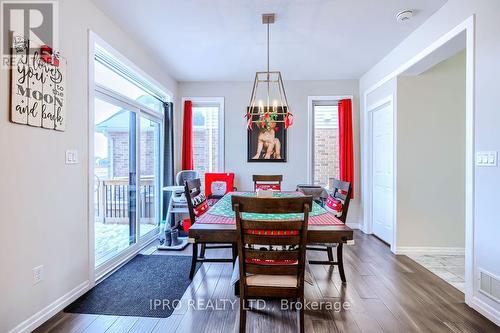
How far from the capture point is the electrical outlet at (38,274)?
1.82 metres

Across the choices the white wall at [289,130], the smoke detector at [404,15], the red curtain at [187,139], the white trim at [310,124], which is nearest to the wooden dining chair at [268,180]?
the white wall at [289,130]

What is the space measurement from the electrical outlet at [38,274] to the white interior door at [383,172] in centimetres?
388

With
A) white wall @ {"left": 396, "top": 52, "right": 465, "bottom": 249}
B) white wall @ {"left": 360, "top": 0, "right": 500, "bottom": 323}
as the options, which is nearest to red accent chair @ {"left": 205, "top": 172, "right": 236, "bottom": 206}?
white wall @ {"left": 396, "top": 52, "right": 465, "bottom": 249}

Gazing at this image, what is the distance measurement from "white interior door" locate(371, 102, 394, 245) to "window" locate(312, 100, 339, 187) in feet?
2.27

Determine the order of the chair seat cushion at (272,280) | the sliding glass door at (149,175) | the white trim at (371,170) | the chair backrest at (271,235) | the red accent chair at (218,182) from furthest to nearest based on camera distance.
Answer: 1. the red accent chair at (218,182)
2. the sliding glass door at (149,175)
3. the white trim at (371,170)
4. the chair seat cushion at (272,280)
5. the chair backrest at (271,235)

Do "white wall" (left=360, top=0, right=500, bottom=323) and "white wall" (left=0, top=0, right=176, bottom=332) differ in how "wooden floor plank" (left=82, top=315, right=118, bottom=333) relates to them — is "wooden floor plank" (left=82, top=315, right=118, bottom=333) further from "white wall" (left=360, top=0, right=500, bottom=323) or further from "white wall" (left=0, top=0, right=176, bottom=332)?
"white wall" (left=360, top=0, right=500, bottom=323)

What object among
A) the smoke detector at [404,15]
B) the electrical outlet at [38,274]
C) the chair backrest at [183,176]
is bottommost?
the electrical outlet at [38,274]

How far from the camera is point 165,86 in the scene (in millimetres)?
4195

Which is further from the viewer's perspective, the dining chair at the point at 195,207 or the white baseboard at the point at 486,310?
the dining chair at the point at 195,207

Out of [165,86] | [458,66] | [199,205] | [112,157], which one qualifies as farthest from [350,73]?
[112,157]

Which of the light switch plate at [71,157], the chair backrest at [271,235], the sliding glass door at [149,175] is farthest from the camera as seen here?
the sliding glass door at [149,175]

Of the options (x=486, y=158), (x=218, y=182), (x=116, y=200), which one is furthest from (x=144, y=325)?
(x=486, y=158)

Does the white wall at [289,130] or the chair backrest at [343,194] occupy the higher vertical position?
the white wall at [289,130]

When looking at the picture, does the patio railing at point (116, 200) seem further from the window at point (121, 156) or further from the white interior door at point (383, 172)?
the white interior door at point (383, 172)
